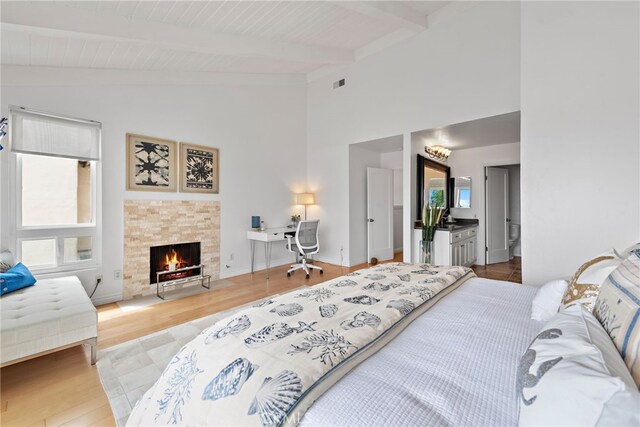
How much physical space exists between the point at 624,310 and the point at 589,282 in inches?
19.1

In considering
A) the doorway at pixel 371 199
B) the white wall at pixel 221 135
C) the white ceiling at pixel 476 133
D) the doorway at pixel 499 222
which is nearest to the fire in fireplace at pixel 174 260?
the white wall at pixel 221 135

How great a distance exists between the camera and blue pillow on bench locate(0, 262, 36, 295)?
220 cm

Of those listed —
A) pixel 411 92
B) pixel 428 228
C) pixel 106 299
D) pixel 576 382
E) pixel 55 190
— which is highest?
pixel 411 92

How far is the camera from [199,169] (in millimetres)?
4070

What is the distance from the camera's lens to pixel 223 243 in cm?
437

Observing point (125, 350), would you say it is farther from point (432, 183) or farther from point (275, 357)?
point (432, 183)

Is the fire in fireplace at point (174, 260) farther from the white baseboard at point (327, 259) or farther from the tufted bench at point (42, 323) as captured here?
the white baseboard at point (327, 259)

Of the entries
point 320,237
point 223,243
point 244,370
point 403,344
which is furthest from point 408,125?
point 244,370

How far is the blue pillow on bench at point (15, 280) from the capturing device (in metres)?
2.20

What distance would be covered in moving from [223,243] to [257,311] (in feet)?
11.1

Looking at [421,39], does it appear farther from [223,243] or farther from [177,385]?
[177,385]

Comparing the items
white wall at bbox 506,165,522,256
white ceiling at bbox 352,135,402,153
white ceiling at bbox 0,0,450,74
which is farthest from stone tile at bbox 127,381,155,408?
white wall at bbox 506,165,522,256

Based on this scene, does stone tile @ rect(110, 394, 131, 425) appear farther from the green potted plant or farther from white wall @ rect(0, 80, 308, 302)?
the green potted plant

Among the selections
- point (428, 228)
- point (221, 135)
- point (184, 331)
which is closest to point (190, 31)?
point (221, 135)
